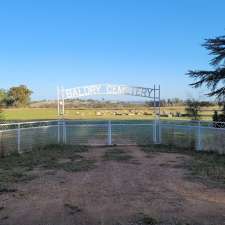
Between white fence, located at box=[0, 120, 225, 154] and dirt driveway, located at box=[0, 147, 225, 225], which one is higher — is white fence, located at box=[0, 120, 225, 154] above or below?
above

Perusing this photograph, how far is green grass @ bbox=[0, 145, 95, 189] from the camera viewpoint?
8.67 m

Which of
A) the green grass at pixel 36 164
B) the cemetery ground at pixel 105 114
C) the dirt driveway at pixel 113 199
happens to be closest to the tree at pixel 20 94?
A: the cemetery ground at pixel 105 114

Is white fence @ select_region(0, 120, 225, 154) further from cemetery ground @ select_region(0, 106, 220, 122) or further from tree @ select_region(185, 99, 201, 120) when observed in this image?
cemetery ground @ select_region(0, 106, 220, 122)

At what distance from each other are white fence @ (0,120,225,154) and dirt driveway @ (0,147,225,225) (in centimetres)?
531

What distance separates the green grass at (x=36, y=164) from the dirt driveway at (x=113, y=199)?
1.28ft

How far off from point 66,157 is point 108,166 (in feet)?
7.95

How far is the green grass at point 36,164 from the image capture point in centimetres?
867

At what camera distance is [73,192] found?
23.1ft

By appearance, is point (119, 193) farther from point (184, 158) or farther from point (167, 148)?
point (167, 148)

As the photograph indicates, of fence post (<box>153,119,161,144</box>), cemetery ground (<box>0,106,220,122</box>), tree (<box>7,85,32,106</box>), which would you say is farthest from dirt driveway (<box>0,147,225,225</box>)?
tree (<box>7,85,32,106</box>)

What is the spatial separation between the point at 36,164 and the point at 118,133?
7.30 metres

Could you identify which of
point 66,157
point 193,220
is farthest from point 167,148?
point 193,220

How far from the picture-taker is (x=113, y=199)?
643cm

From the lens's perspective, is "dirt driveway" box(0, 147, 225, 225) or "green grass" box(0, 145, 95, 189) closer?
"dirt driveway" box(0, 147, 225, 225)
